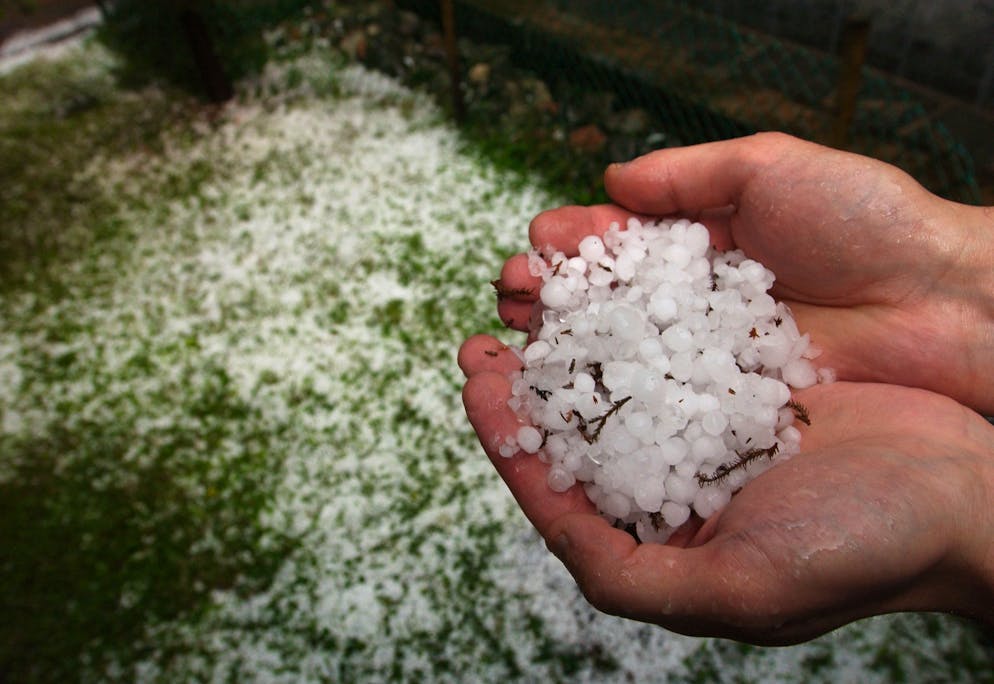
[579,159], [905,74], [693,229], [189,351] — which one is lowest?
[189,351]

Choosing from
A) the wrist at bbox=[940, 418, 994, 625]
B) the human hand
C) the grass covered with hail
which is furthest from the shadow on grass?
the wrist at bbox=[940, 418, 994, 625]

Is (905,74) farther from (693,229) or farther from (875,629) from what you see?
(875,629)

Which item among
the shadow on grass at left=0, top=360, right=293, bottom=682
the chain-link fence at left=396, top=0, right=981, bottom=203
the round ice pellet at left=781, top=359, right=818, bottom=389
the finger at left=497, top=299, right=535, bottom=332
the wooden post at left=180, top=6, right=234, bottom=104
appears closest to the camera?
the round ice pellet at left=781, top=359, right=818, bottom=389

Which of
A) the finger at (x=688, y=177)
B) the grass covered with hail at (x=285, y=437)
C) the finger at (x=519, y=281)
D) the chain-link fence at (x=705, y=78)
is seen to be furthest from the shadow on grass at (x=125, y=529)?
the chain-link fence at (x=705, y=78)

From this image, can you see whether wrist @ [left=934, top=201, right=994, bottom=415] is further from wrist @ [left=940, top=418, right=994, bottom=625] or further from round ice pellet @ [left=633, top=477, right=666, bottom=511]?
round ice pellet @ [left=633, top=477, right=666, bottom=511]

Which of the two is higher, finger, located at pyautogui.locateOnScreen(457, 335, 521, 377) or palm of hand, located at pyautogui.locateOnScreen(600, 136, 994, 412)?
palm of hand, located at pyautogui.locateOnScreen(600, 136, 994, 412)

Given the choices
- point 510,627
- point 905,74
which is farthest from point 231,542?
point 905,74
